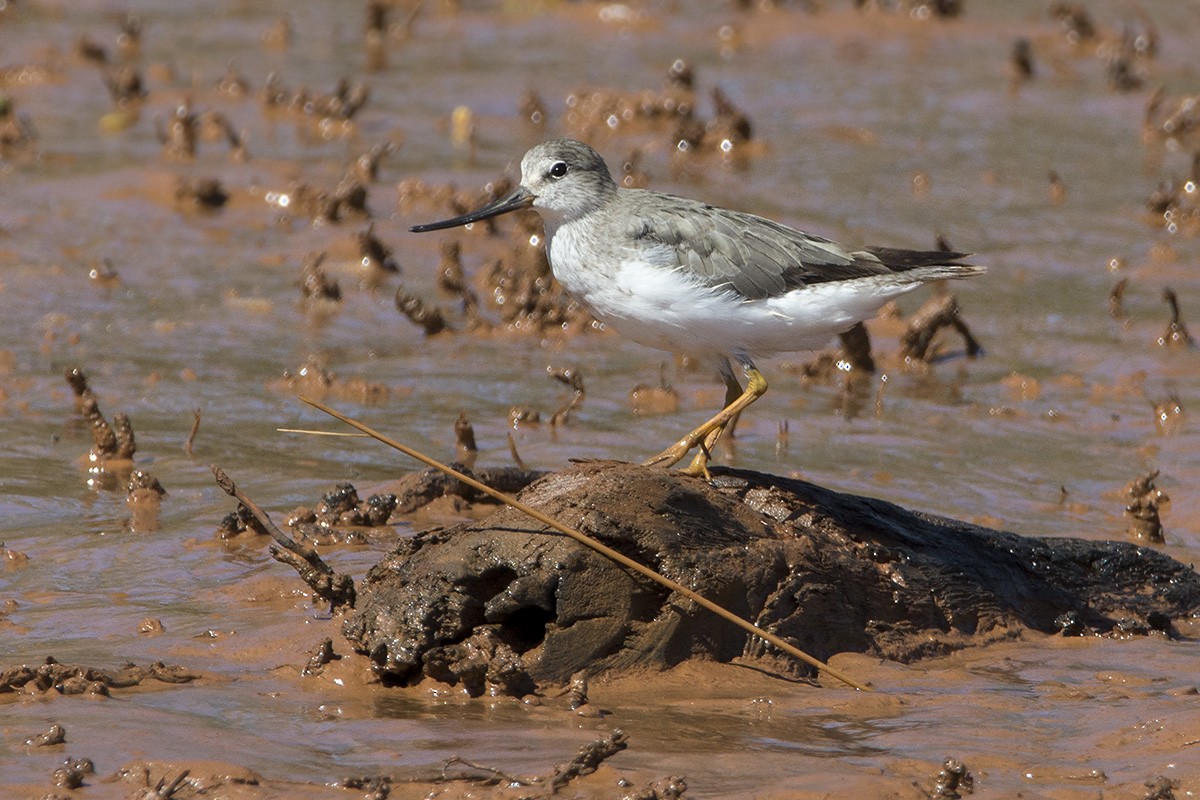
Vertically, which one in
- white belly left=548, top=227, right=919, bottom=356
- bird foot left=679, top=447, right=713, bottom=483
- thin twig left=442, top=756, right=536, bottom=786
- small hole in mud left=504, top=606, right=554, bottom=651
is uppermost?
white belly left=548, top=227, right=919, bottom=356

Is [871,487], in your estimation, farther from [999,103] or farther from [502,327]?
[999,103]

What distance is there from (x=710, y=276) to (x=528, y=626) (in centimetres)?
179

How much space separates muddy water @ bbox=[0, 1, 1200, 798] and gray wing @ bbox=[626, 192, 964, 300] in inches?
65.4

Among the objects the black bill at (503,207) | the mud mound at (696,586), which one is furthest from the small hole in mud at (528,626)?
the black bill at (503,207)

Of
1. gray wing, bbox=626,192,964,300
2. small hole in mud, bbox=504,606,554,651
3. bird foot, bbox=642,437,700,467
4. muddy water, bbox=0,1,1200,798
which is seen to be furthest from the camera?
gray wing, bbox=626,192,964,300

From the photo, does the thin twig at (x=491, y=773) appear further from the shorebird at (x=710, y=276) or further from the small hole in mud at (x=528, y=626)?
the shorebird at (x=710, y=276)

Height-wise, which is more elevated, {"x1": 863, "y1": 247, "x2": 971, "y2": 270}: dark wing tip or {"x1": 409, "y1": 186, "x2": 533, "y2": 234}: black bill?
{"x1": 409, "y1": 186, "x2": 533, "y2": 234}: black bill

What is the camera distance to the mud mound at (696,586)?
5.29m

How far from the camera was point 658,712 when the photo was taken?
205 inches

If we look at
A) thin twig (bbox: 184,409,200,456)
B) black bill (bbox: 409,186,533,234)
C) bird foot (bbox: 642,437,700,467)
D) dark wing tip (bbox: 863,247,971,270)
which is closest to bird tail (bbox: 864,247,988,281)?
dark wing tip (bbox: 863,247,971,270)

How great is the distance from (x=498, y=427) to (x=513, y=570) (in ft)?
11.4

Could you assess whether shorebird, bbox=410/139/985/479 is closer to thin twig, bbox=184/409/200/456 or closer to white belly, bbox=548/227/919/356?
white belly, bbox=548/227/919/356

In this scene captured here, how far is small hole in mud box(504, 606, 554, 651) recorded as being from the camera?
17.7ft

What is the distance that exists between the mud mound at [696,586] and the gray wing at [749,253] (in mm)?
896
